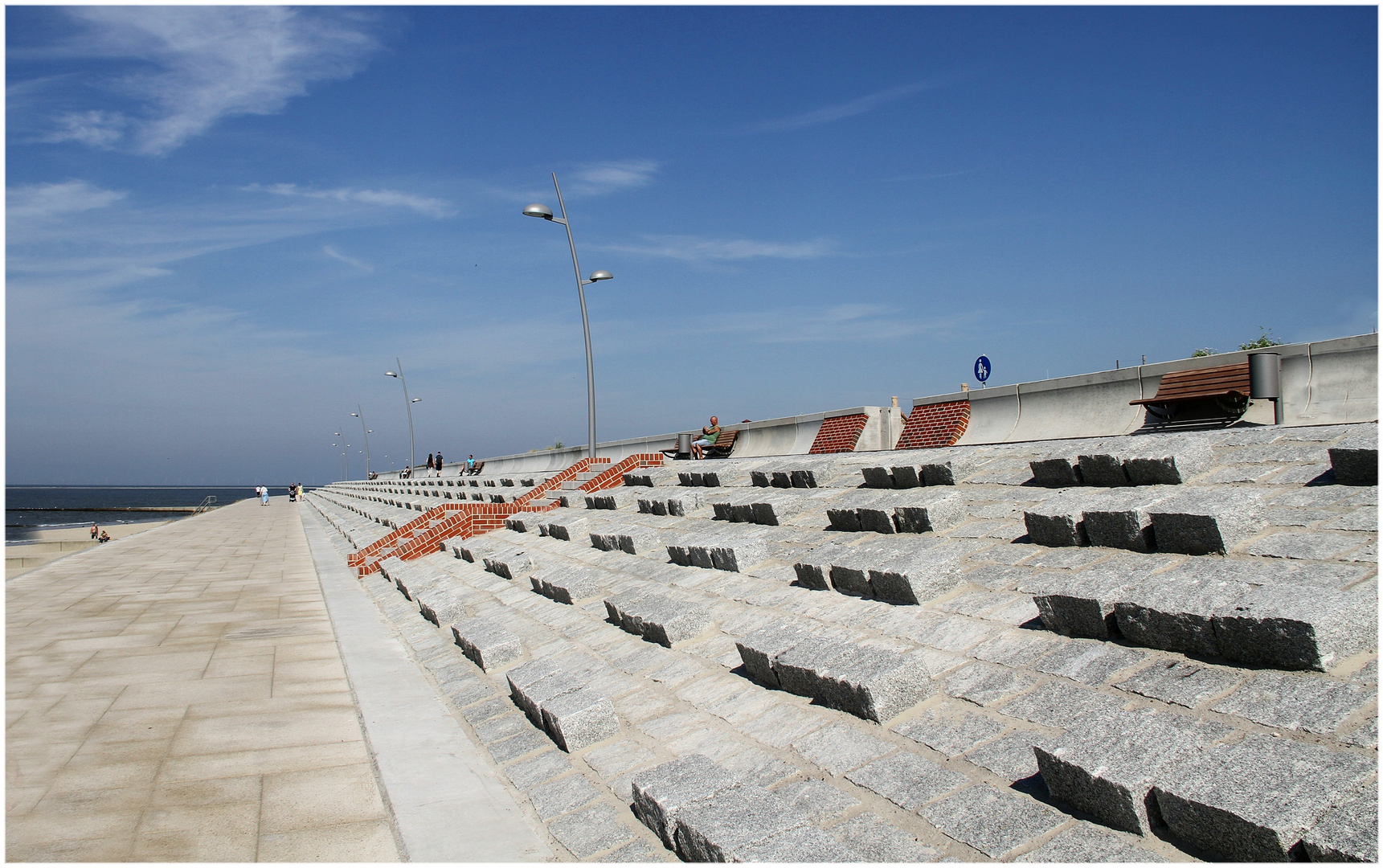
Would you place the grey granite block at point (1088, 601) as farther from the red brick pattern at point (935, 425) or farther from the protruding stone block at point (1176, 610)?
the red brick pattern at point (935, 425)

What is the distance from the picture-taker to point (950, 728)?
360 centimetres

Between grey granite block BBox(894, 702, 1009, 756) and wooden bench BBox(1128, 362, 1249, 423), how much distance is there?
5.46 m

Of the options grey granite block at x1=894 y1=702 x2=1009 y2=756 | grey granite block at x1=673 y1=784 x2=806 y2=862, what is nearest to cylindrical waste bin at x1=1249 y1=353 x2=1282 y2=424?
grey granite block at x1=894 y1=702 x2=1009 y2=756

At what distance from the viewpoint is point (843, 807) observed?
3.30 m

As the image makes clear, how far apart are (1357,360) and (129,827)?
908 cm

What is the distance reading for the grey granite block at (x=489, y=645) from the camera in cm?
639

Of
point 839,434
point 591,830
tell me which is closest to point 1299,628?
point 591,830

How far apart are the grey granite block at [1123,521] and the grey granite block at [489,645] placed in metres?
4.17

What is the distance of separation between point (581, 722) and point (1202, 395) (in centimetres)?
647

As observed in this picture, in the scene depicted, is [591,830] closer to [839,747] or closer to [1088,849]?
[839,747]

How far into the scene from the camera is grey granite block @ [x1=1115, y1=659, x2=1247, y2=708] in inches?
126

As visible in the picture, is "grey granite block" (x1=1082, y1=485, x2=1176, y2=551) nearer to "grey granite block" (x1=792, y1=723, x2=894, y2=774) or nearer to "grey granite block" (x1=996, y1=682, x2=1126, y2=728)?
"grey granite block" (x1=996, y1=682, x2=1126, y2=728)

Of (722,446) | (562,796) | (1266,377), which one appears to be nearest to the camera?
(562,796)

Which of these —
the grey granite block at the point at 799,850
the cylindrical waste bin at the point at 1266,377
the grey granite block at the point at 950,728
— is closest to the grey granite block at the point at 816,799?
the grey granite block at the point at 799,850
